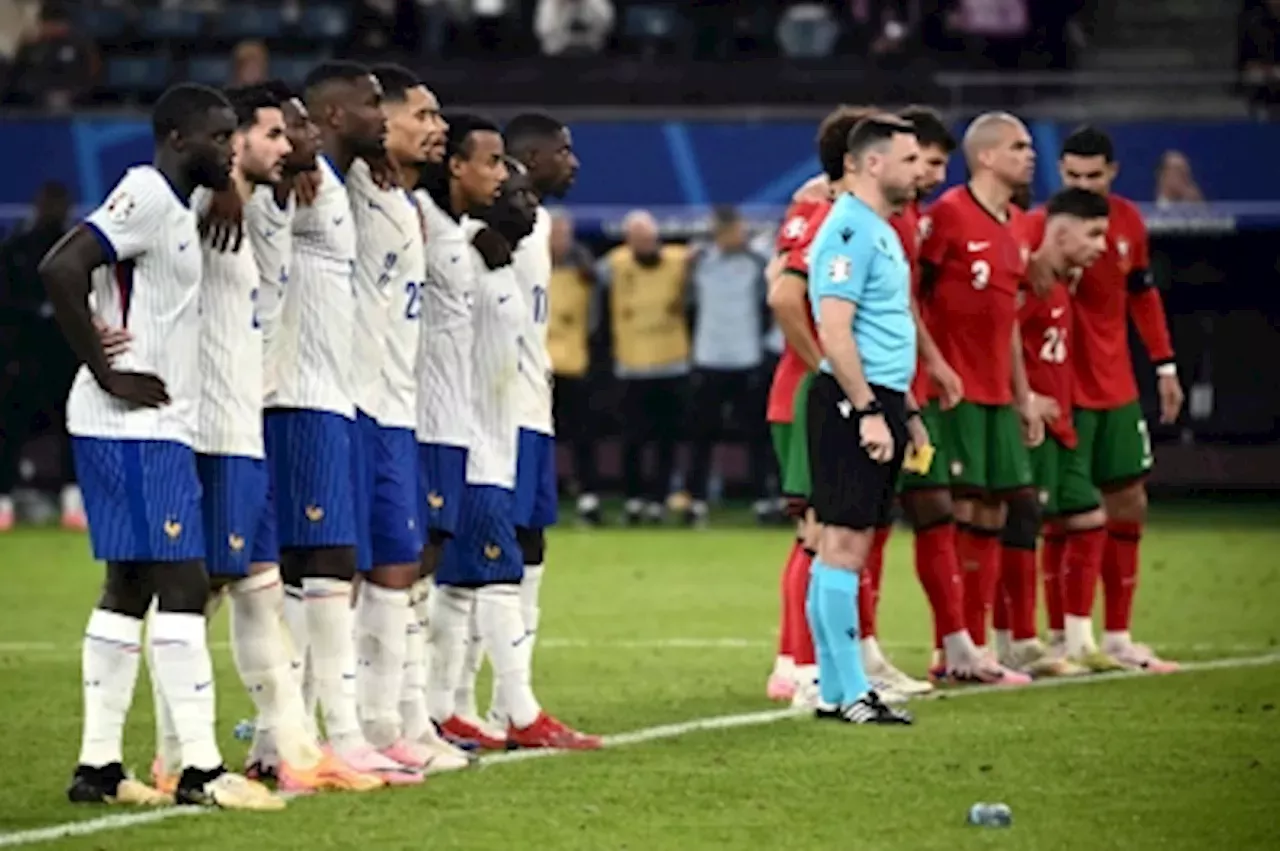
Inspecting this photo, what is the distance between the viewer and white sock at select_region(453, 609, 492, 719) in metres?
11.0

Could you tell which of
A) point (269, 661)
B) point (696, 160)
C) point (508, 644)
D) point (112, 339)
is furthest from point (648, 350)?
point (112, 339)

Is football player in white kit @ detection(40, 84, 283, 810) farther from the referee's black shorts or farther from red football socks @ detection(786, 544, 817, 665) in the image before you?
red football socks @ detection(786, 544, 817, 665)

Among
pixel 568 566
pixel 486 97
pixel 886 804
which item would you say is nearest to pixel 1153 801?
pixel 886 804

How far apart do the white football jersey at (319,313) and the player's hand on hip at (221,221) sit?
1.53 feet

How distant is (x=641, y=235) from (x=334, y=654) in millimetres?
13159

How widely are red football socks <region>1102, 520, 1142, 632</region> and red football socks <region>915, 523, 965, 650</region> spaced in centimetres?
121

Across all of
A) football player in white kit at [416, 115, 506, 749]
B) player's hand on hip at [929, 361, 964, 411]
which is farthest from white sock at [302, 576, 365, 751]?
player's hand on hip at [929, 361, 964, 411]

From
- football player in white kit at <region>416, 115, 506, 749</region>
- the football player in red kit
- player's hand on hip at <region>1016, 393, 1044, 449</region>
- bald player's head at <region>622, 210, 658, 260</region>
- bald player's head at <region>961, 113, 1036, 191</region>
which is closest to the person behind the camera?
football player in white kit at <region>416, 115, 506, 749</region>

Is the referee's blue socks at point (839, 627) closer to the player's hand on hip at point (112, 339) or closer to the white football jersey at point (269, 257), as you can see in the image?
the white football jersey at point (269, 257)

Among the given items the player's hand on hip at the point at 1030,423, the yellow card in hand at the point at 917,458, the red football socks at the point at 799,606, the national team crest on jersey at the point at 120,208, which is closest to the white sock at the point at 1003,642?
the player's hand on hip at the point at 1030,423

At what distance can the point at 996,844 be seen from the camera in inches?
322

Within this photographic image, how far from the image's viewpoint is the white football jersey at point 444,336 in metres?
10.4

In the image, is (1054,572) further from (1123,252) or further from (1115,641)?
(1123,252)

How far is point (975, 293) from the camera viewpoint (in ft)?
42.2
